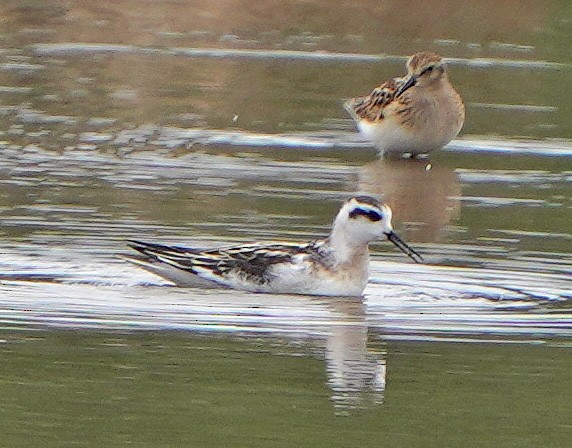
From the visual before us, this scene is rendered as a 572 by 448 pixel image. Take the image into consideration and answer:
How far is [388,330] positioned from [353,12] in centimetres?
2158

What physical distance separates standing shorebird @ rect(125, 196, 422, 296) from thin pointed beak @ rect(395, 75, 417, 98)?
787 cm

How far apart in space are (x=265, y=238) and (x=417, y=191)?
372 cm

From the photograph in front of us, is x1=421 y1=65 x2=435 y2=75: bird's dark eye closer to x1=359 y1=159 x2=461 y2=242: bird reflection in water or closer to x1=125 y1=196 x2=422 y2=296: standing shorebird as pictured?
x1=359 y1=159 x2=461 y2=242: bird reflection in water

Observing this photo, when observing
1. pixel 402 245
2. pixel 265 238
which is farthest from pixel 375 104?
pixel 402 245

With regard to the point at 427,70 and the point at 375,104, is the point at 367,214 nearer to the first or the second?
the point at 375,104

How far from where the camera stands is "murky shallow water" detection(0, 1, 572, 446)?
31.7ft

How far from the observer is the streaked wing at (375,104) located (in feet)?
67.5

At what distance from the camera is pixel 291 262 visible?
1281 centimetres

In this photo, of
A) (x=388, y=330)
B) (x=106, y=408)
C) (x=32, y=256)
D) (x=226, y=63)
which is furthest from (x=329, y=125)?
(x=106, y=408)

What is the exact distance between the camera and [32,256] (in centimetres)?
1345

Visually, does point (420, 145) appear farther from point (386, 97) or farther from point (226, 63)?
point (226, 63)

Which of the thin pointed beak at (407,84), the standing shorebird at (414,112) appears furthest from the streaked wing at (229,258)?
the thin pointed beak at (407,84)

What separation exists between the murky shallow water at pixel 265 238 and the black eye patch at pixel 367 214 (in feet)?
1.57

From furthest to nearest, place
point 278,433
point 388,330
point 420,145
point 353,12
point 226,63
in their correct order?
point 353,12
point 226,63
point 420,145
point 388,330
point 278,433
